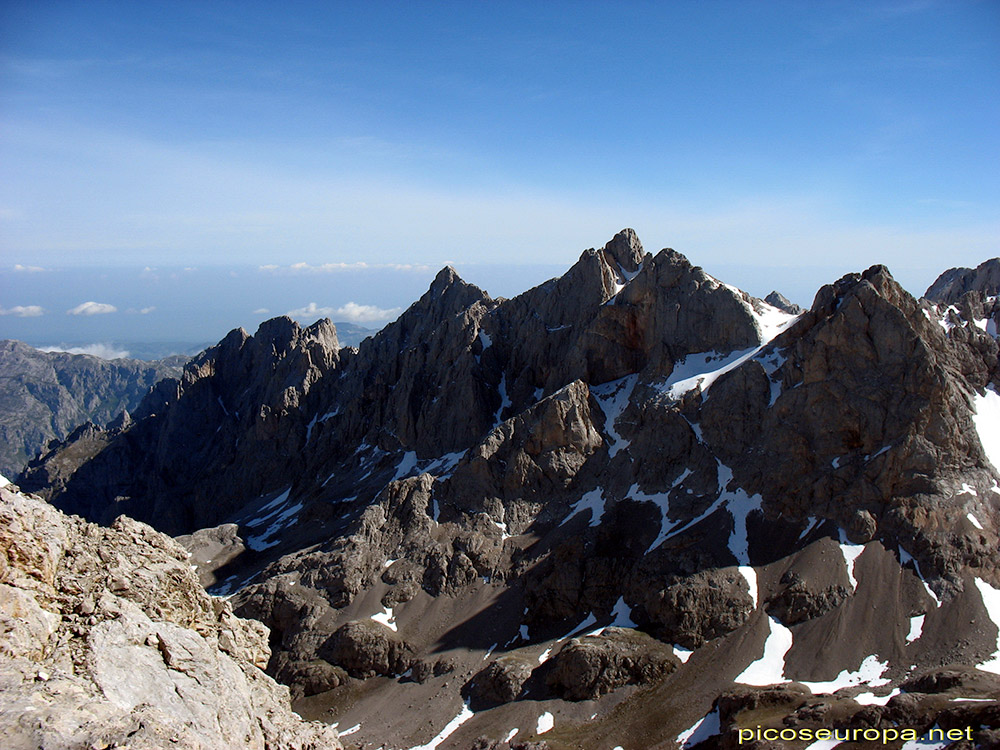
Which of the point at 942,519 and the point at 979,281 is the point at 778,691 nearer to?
the point at 942,519

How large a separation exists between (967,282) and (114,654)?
174969 millimetres

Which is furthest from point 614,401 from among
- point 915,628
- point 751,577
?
point 915,628

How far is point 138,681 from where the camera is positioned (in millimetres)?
21266

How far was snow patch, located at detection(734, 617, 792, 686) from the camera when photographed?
63.5m

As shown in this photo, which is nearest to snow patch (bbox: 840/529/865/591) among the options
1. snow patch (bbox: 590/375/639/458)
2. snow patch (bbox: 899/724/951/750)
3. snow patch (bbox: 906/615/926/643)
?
snow patch (bbox: 906/615/926/643)

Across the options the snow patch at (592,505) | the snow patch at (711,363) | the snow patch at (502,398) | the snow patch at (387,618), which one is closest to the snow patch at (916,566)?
the snow patch at (711,363)

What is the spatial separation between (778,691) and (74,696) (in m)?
56.5

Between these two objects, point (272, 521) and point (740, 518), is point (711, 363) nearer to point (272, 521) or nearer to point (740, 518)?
point (740, 518)

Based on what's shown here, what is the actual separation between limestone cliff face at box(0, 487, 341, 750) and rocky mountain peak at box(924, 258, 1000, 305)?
142 metres

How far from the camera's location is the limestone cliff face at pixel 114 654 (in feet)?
57.3

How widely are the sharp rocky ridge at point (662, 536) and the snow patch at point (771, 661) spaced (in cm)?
27

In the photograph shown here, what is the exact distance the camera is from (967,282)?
144875 mm

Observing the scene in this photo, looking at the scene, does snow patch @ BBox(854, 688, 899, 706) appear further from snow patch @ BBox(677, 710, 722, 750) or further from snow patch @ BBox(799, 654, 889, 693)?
snow patch @ BBox(677, 710, 722, 750)

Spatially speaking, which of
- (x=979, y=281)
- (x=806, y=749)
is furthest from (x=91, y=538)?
(x=979, y=281)
